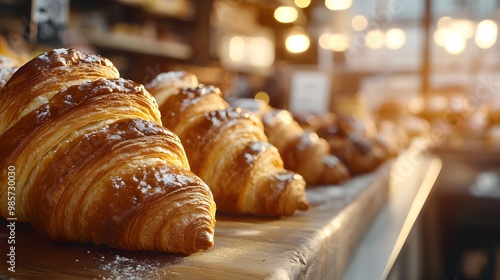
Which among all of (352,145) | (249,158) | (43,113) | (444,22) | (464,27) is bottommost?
(352,145)

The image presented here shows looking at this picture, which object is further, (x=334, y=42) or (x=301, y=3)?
(x=334, y=42)

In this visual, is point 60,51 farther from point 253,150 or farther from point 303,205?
point 303,205

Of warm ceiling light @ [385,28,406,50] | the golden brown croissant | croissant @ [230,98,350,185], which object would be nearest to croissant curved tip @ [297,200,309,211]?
croissant @ [230,98,350,185]

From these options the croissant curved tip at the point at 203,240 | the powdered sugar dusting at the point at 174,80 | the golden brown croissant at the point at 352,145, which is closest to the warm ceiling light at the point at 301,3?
the golden brown croissant at the point at 352,145

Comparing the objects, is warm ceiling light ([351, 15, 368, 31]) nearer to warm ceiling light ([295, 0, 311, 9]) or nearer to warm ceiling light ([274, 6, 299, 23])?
warm ceiling light ([295, 0, 311, 9])

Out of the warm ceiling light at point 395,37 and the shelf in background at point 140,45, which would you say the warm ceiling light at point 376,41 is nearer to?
the warm ceiling light at point 395,37

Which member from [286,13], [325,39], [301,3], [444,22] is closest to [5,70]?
[286,13]
